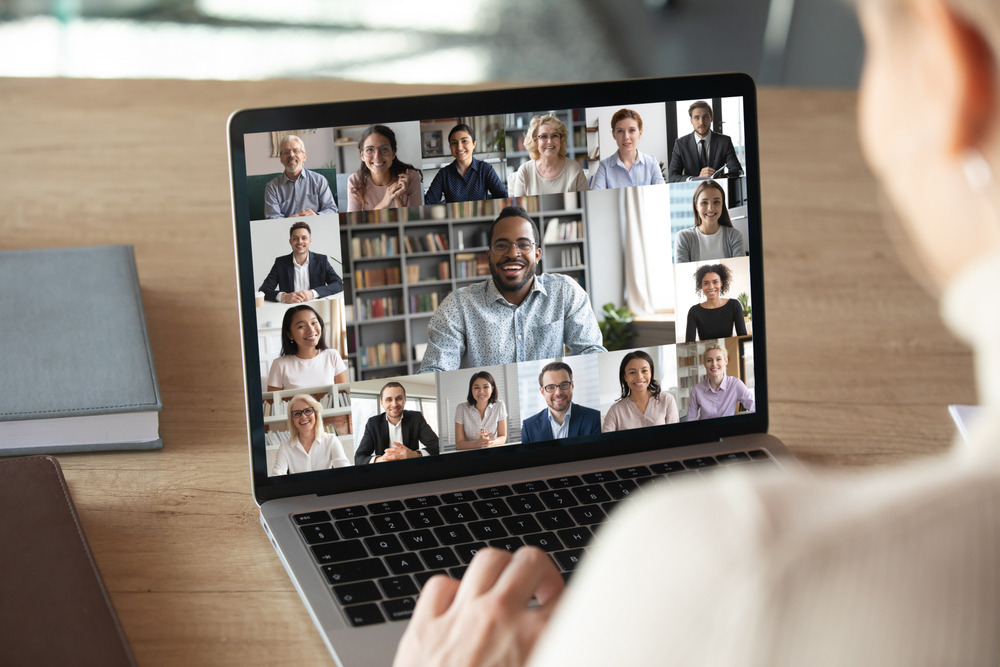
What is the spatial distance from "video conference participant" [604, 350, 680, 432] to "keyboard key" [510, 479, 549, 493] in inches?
3.2

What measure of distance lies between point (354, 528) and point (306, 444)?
0.27 ft

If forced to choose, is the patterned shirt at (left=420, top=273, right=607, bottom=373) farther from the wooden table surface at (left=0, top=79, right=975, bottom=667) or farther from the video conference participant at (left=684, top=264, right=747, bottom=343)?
the wooden table surface at (left=0, top=79, right=975, bottom=667)

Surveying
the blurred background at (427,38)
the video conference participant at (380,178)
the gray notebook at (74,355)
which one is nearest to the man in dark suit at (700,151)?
the video conference participant at (380,178)

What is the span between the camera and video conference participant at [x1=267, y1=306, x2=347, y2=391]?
64 centimetres

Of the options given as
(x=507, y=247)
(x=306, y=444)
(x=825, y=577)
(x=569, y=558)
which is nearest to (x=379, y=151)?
(x=507, y=247)

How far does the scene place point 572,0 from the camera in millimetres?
3199

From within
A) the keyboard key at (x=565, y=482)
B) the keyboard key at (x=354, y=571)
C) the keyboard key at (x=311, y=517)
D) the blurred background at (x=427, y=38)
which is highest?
the blurred background at (x=427, y=38)

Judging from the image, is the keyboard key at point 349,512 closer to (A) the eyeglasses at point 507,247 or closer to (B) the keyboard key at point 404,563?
(B) the keyboard key at point 404,563

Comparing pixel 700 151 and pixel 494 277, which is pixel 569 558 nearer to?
pixel 494 277

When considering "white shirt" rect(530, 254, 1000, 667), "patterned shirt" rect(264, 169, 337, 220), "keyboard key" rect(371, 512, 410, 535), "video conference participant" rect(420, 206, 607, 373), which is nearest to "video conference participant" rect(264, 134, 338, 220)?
"patterned shirt" rect(264, 169, 337, 220)

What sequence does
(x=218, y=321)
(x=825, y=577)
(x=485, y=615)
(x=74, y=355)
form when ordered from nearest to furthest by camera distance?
(x=825, y=577)
(x=485, y=615)
(x=74, y=355)
(x=218, y=321)

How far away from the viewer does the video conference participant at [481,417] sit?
68cm

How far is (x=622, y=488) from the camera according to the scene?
26.4 inches

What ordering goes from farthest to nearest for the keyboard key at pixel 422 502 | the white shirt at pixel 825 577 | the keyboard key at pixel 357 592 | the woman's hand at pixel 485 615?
the keyboard key at pixel 422 502
the keyboard key at pixel 357 592
the woman's hand at pixel 485 615
the white shirt at pixel 825 577
